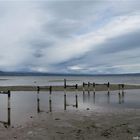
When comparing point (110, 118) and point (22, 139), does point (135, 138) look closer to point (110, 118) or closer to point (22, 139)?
point (22, 139)

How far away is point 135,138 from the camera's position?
16.5 metres

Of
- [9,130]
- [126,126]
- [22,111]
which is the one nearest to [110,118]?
[126,126]

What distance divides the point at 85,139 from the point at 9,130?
7.09 metres

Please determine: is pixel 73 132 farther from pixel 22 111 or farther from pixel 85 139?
pixel 22 111

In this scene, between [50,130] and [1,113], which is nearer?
Answer: [50,130]

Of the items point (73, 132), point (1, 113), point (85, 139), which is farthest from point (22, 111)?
point (85, 139)

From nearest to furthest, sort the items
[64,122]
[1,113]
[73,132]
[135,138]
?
[135,138] → [73,132] → [64,122] → [1,113]

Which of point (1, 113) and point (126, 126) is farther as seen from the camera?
point (1, 113)

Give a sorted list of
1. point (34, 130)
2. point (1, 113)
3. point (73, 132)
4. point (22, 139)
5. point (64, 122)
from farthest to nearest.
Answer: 1. point (1, 113)
2. point (64, 122)
3. point (34, 130)
4. point (73, 132)
5. point (22, 139)

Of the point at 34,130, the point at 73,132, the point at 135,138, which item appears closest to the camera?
the point at 135,138

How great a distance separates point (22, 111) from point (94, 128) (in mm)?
14011

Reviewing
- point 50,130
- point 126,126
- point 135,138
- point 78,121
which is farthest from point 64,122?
point 135,138

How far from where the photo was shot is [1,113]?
31609 millimetres

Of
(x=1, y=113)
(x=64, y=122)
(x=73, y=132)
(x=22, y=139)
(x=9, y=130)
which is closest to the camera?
(x=22, y=139)
